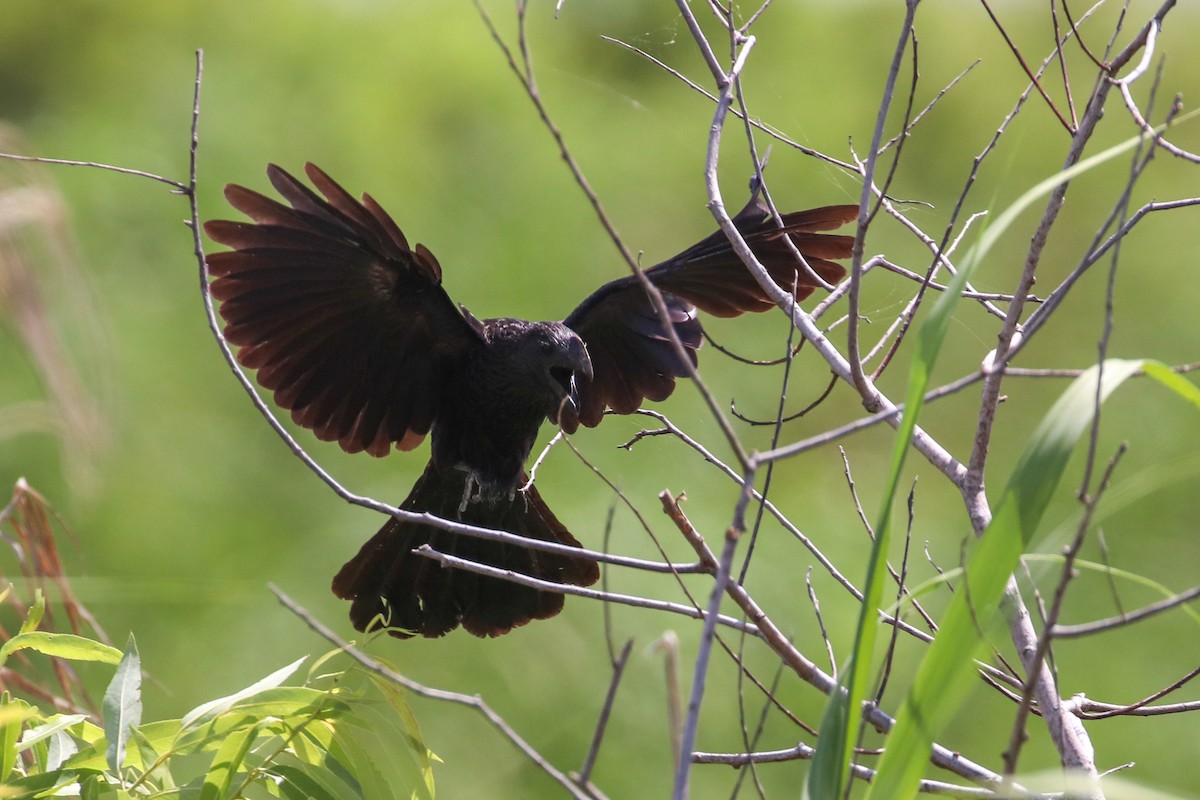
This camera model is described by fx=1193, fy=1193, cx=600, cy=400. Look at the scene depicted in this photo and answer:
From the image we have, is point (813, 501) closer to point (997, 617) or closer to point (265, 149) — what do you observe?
point (265, 149)

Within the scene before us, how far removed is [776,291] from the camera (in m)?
1.79

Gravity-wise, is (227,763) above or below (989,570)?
below

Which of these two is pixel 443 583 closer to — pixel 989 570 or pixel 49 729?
pixel 49 729

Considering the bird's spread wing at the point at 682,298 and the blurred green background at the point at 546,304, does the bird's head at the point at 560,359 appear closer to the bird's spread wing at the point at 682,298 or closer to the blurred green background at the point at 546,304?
the bird's spread wing at the point at 682,298

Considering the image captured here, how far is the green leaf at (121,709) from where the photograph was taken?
1.57m

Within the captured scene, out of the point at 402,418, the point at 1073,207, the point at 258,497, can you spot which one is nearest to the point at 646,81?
the point at 1073,207

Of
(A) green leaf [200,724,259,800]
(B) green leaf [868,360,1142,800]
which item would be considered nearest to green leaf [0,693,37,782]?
(A) green leaf [200,724,259,800]

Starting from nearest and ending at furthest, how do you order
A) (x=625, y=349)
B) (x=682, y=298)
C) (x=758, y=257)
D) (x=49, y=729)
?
(x=49, y=729)
(x=758, y=257)
(x=682, y=298)
(x=625, y=349)

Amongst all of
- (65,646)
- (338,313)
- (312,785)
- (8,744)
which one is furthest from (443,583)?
(8,744)

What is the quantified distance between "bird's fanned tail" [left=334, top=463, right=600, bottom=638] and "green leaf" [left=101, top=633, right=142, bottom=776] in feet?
3.02

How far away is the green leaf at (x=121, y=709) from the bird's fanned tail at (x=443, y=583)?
3.02ft

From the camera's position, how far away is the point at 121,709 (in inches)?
62.8

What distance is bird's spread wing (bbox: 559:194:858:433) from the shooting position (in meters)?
2.52

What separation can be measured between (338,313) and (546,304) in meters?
3.72
